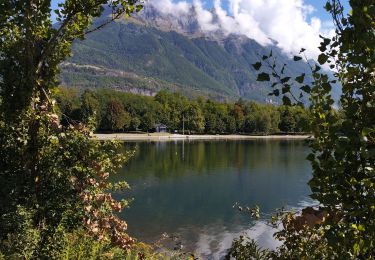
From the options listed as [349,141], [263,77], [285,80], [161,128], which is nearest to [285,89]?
[285,80]

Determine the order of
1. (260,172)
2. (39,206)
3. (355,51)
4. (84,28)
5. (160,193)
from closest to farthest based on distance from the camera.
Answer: (355,51) → (39,206) → (84,28) → (160,193) → (260,172)

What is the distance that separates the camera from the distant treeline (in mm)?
163000

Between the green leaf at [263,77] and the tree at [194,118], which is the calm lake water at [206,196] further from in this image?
the tree at [194,118]

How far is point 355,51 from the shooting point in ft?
9.39

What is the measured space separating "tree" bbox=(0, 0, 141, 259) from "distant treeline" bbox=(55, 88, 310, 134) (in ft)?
481

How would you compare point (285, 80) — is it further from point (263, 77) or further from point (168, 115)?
point (168, 115)

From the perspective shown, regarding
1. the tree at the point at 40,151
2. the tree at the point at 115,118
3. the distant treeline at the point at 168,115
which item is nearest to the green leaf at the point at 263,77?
the tree at the point at 40,151

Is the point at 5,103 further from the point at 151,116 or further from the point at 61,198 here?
the point at 151,116

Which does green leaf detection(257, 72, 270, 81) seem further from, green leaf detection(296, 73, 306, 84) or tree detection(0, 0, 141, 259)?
tree detection(0, 0, 141, 259)

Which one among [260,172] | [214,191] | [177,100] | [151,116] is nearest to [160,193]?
[214,191]

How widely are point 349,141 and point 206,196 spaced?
148 ft

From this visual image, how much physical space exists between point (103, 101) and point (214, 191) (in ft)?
442

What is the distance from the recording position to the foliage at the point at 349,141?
2.69 m

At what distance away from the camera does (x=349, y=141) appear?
2709 millimetres
